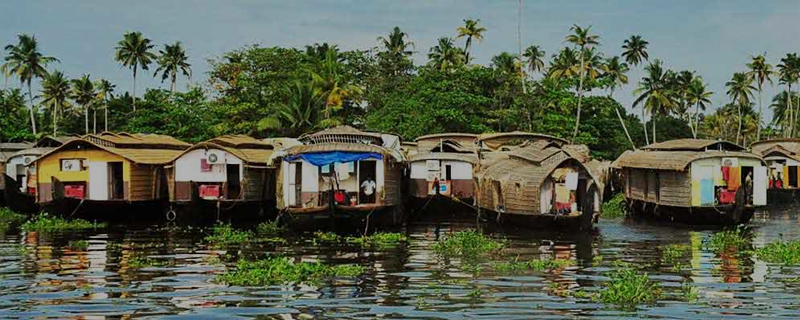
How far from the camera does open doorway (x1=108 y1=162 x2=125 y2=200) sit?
76.1 feet

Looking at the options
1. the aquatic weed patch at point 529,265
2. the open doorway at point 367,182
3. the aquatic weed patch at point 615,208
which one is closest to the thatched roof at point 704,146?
the aquatic weed patch at point 615,208

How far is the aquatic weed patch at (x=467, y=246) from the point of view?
52.9 feet

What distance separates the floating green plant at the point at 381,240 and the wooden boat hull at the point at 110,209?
25.7ft

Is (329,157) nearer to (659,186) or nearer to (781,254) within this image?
(781,254)

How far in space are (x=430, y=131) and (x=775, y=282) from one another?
25.5 m

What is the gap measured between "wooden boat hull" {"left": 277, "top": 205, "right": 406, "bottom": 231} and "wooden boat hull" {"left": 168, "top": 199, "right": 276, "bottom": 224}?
238cm

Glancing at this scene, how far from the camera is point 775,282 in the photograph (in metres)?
12.2

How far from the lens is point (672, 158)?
23109mm

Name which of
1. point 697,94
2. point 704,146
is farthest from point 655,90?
point 704,146

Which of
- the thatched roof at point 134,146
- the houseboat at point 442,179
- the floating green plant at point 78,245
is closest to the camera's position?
the floating green plant at point 78,245

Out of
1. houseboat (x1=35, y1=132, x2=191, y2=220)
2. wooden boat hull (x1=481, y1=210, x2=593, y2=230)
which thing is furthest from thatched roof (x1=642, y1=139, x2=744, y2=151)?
houseboat (x1=35, y1=132, x2=191, y2=220)

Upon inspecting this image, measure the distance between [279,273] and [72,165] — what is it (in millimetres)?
13111

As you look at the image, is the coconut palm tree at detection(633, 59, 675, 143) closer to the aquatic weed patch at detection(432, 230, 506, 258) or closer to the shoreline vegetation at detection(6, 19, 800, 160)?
the shoreline vegetation at detection(6, 19, 800, 160)

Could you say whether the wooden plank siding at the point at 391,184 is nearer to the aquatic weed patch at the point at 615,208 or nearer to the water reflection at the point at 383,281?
the water reflection at the point at 383,281
